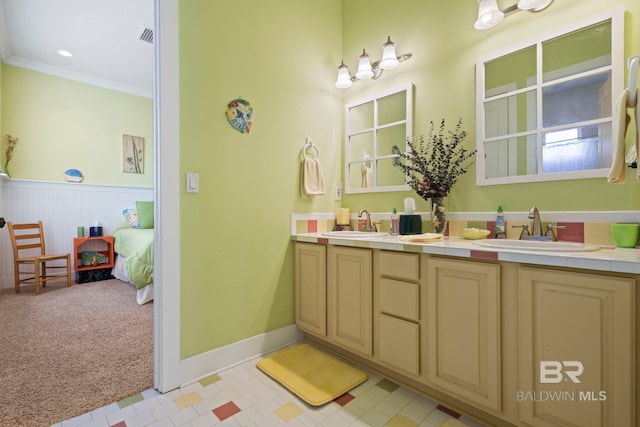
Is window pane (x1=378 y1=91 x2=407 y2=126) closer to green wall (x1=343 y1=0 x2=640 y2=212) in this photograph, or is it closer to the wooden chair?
green wall (x1=343 y1=0 x2=640 y2=212)

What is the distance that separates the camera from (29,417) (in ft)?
4.32

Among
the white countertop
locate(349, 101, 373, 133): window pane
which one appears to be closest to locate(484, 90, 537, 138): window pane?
the white countertop

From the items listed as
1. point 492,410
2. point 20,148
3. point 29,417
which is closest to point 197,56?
point 29,417

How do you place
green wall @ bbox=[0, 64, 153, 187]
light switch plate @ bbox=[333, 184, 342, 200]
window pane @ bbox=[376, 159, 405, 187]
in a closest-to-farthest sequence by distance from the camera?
window pane @ bbox=[376, 159, 405, 187] < light switch plate @ bbox=[333, 184, 342, 200] < green wall @ bbox=[0, 64, 153, 187]

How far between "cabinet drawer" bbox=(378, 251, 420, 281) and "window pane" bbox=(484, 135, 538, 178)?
76 cm

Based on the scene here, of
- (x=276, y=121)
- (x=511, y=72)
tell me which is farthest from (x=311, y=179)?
(x=511, y=72)

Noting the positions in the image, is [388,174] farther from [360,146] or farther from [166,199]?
[166,199]

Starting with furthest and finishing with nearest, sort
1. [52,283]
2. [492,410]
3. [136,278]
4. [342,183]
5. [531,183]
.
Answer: [52,283] → [136,278] → [342,183] → [531,183] → [492,410]

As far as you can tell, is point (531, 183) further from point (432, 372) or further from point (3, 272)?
point (3, 272)

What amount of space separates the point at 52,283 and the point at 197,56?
13.0 feet

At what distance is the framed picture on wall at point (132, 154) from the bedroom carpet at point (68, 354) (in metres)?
2.14

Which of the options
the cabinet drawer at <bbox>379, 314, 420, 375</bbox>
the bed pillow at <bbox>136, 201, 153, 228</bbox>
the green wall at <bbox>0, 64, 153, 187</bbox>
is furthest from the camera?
the bed pillow at <bbox>136, 201, 153, 228</bbox>

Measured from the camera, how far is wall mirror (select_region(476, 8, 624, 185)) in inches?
53.1

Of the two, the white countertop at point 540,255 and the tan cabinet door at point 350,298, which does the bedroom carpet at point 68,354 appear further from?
the white countertop at point 540,255
